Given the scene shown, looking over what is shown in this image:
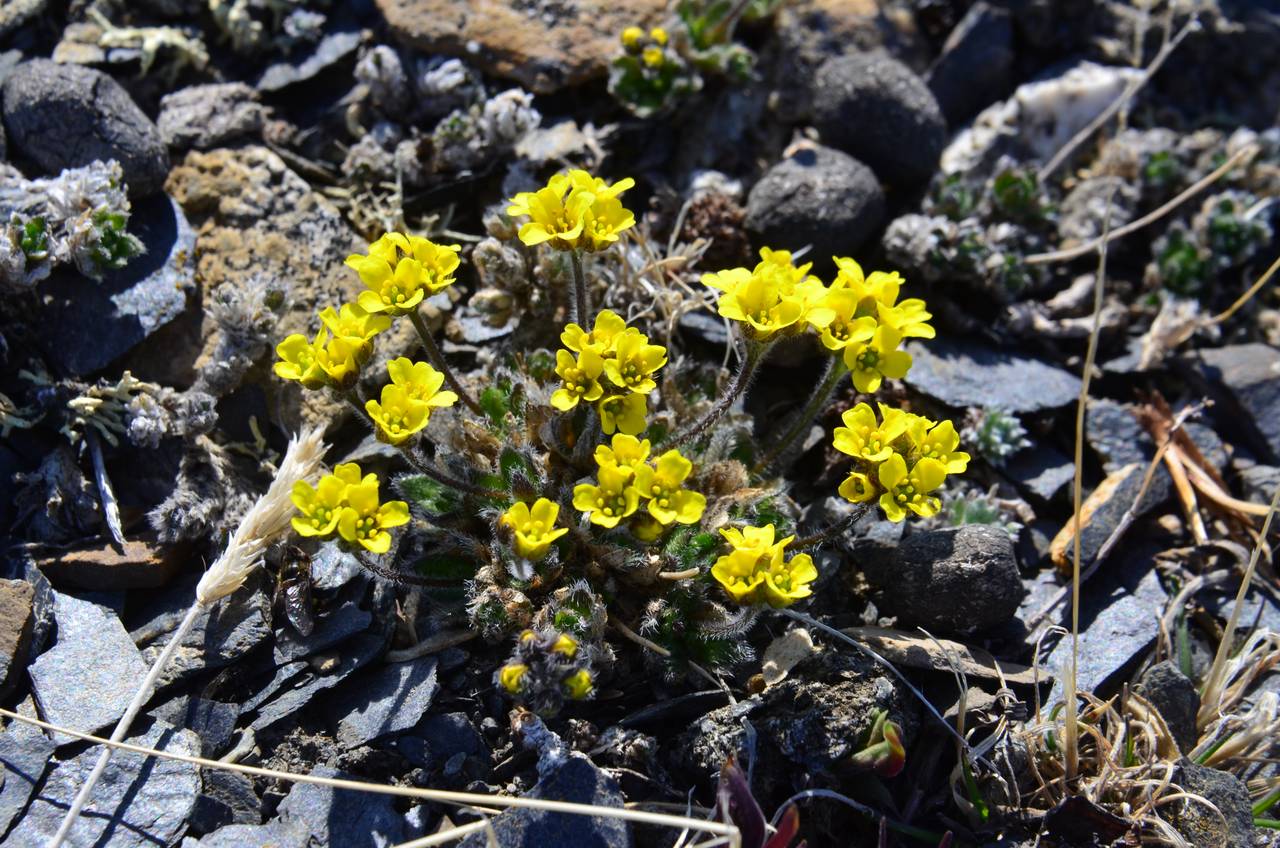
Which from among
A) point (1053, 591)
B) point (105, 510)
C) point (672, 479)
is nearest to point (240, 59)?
point (105, 510)

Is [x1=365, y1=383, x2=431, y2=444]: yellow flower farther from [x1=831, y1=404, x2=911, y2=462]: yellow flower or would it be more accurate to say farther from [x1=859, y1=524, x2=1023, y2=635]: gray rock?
[x1=859, y1=524, x2=1023, y2=635]: gray rock

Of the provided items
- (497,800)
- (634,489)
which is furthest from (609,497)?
(497,800)

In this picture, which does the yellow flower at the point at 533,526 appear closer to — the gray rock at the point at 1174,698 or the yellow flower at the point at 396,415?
the yellow flower at the point at 396,415

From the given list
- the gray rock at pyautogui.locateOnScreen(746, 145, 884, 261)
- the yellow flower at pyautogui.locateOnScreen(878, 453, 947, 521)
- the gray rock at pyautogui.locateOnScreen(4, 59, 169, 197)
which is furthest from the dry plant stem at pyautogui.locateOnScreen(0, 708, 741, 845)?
the gray rock at pyautogui.locateOnScreen(746, 145, 884, 261)

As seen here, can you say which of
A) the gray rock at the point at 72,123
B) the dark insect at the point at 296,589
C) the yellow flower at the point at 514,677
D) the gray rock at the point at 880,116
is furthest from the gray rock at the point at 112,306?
the gray rock at the point at 880,116

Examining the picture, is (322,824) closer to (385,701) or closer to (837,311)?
(385,701)
